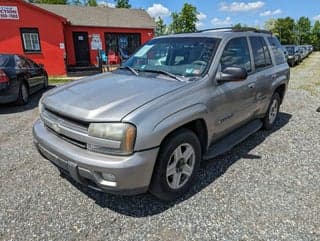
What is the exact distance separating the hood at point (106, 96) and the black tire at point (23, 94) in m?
4.90

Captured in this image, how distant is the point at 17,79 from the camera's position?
24.6 feet

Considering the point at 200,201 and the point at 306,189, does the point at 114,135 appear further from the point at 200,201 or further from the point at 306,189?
the point at 306,189

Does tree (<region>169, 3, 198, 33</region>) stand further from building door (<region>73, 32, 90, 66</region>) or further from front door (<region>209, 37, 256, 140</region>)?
front door (<region>209, 37, 256, 140</region>)

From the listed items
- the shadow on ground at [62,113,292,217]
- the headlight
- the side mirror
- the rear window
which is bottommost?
the shadow on ground at [62,113,292,217]

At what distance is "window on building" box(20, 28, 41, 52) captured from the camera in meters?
15.9

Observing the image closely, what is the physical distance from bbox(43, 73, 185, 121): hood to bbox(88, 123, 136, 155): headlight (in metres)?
0.07

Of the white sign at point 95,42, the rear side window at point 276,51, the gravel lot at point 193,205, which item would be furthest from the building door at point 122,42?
the gravel lot at point 193,205

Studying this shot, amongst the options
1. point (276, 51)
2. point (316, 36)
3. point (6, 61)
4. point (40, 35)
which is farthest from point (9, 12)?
point (316, 36)

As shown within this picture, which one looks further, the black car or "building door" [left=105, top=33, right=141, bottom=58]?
"building door" [left=105, top=33, right=141, bottom=58]

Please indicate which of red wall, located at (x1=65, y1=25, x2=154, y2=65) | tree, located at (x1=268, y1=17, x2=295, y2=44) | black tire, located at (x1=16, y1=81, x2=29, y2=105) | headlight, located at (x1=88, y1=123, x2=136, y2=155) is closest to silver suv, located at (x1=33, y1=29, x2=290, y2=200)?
headlight, located at (x1=88, y1=123, x2=136, y2=155)

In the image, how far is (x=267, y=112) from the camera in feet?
17.0

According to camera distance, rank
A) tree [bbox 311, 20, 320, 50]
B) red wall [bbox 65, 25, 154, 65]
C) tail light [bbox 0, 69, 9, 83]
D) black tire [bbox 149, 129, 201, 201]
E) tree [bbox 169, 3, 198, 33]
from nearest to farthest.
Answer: black tire [bbox 149, 129, 201, 201], tail light [bbox 0, 69, 9, 83], red wall [bbox 65, 25, 154, 65], tree [bbox 169, 3, 198, 33], tree [bbox 311, 20, 320, 50]

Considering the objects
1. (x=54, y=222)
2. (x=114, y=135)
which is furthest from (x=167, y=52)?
(x=54, y=222)

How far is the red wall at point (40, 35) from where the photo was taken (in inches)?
613
